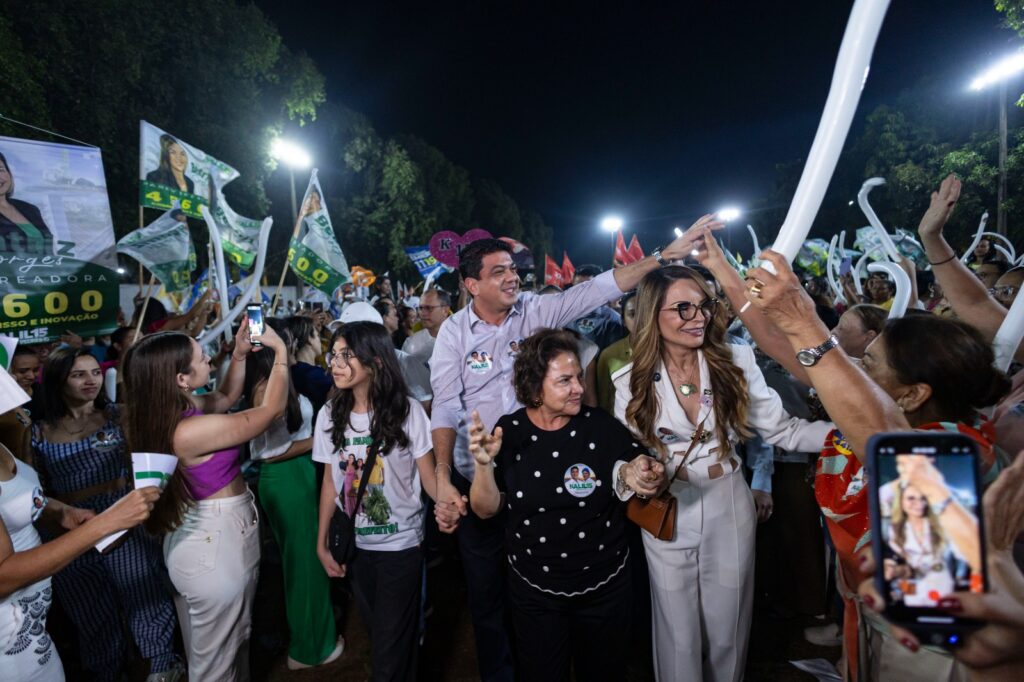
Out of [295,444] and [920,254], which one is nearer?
[295,444]

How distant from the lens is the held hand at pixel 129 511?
205 centimetres

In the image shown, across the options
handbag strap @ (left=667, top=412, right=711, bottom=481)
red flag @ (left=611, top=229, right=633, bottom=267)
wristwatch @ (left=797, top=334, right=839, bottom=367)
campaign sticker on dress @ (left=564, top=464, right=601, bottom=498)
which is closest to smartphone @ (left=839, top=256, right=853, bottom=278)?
red flag @ (left=611, top=229, right=633, bottom=267)

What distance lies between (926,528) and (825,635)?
12.0 feet

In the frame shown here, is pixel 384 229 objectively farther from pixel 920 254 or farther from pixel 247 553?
pixel 247 553

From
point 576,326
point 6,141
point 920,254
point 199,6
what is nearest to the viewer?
point 6,141

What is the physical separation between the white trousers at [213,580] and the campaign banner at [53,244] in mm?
1793

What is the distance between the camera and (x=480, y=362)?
11.3 feet

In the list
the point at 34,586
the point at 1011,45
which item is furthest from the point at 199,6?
the point at 1011,45

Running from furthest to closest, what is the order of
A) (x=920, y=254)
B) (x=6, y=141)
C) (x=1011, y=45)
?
(x=1011, y=45), (x=920, y=254), (x=6, y=141)

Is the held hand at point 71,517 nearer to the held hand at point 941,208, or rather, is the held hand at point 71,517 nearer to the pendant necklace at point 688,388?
the pendant necklace at point 688,388

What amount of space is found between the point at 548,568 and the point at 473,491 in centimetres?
55

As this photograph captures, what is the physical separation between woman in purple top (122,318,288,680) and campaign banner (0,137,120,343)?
1.18 metres

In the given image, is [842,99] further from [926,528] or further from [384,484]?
[384,484]

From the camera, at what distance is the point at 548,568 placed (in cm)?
264
